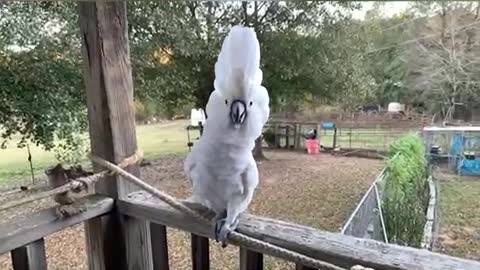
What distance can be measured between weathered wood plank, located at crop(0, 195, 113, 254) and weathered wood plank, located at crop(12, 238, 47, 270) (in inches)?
0.6

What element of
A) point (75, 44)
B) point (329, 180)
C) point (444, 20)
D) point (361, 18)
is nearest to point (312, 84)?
point (329, 180)

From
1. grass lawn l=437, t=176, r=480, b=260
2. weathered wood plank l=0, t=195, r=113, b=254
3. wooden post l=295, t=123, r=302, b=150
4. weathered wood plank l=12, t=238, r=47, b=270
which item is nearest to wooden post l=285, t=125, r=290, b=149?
wooden post l=295, t=123, r=302, b=150

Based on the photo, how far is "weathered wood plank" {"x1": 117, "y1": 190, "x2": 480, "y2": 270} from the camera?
1.53 ft

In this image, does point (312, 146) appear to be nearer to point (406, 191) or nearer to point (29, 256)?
point (406, 191)

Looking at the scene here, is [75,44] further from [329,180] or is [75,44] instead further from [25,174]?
[329,180]

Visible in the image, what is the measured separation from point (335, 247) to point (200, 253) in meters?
0.29

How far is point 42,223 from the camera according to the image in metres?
0.68

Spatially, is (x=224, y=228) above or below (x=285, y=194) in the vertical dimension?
above

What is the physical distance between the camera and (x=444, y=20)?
570 millimetres

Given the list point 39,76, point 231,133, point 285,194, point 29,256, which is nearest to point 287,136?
point 285,194

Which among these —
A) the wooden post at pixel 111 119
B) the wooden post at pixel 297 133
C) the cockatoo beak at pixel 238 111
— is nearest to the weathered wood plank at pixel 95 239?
the wooden post at pixel 111 119

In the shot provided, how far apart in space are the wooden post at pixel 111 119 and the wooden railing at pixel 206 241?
18 millimetres

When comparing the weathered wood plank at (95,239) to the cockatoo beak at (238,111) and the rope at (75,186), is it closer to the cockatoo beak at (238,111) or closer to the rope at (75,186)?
the rope at (75,186)

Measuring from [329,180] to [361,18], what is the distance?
2.24ft
